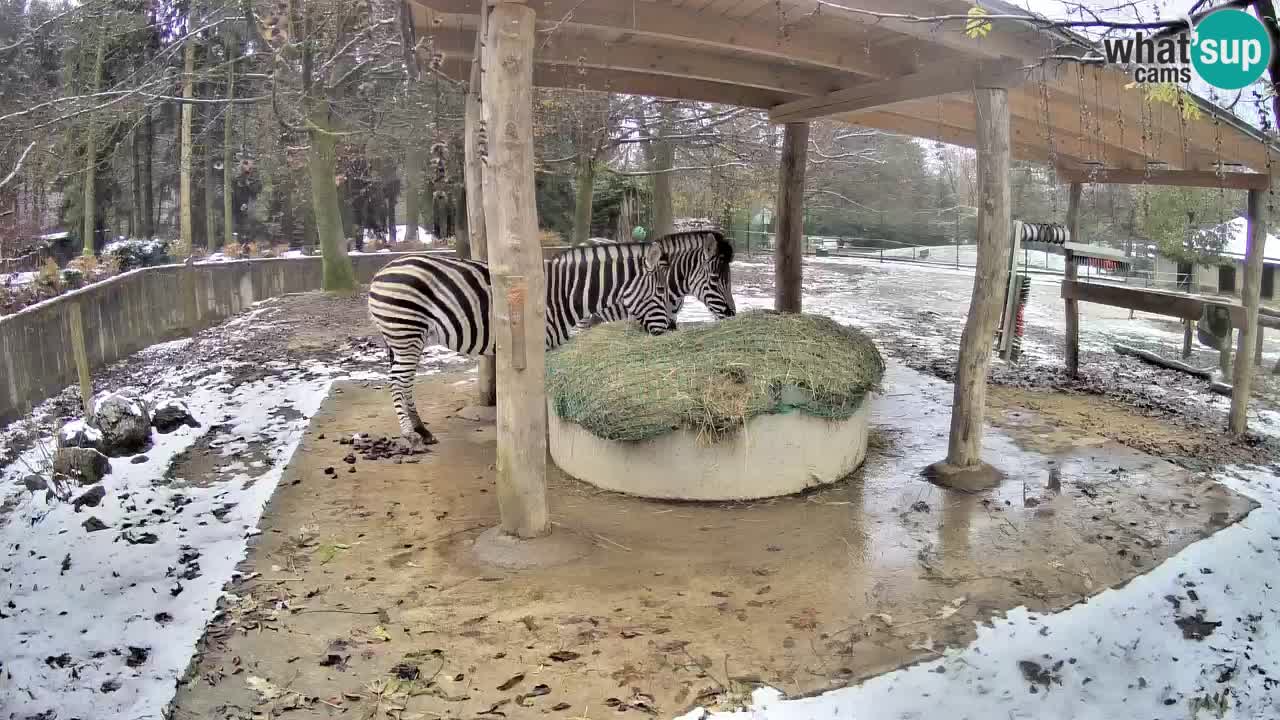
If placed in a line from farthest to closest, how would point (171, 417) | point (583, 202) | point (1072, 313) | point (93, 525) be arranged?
point (583, 202), point (1072, 313), point (171, 417), point (93, 525)

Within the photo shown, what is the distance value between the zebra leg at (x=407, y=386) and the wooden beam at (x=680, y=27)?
2346 millimetres

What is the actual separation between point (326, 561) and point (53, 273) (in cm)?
871

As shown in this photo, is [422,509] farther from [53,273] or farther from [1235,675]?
[53,273]

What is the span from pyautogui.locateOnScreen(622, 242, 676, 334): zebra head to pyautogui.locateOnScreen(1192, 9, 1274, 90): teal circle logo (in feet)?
15.0

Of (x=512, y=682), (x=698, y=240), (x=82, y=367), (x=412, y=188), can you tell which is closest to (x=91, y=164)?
(x=82, y=367)

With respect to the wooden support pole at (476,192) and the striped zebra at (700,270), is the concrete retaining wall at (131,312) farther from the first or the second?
the striped zebra at (700,270)

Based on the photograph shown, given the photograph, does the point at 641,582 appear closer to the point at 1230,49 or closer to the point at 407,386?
the point at 407,386

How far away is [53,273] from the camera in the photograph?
10.6 m

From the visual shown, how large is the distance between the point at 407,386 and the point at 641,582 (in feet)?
10.5

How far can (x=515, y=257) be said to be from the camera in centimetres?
431

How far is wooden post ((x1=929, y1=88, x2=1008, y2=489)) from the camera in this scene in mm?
5656

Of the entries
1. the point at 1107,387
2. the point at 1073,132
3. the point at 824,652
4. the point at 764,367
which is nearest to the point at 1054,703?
the point at 824,652

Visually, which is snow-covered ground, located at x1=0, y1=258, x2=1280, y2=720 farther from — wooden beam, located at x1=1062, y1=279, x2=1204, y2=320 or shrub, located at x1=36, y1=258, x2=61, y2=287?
shrub, located at x1=36, y1=258, x2=61, y2=287

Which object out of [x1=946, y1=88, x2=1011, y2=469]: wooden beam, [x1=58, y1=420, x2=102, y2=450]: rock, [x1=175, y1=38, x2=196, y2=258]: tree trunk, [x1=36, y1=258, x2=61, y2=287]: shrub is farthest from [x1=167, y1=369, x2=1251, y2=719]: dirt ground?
[x1=175, y1=38, x2=196, y2=258]: tree trunk
